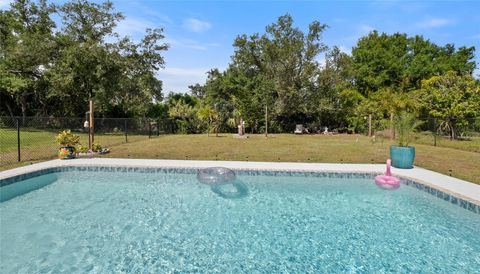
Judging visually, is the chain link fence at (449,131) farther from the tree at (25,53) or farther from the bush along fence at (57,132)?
the tree at (25,53)

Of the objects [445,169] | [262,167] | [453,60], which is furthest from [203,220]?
[453,60]

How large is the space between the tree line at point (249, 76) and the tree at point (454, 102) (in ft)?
0.20

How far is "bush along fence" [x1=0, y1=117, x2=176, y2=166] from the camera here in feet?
40.2

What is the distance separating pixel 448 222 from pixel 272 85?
69.9 feet

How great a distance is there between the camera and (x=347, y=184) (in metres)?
7.69

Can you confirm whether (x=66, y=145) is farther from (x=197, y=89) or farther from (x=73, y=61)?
(x=197, y=89)

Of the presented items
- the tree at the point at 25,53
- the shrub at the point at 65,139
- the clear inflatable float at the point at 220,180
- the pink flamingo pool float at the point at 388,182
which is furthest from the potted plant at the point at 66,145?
the tree at the point at 25,53

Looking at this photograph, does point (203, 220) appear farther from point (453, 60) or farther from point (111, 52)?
point (453, 60)

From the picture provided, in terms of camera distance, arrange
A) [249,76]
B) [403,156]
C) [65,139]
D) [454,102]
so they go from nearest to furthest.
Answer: [403,156]
[65,139]
[454,102]
[249,76]

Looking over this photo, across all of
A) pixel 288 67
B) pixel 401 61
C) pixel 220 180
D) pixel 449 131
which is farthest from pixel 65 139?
pixel 401 61

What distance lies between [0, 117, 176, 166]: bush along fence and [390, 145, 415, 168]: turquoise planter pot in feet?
36.6

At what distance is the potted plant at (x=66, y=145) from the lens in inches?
389

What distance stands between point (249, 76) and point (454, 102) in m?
17.3

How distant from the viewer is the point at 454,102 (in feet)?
58.0
